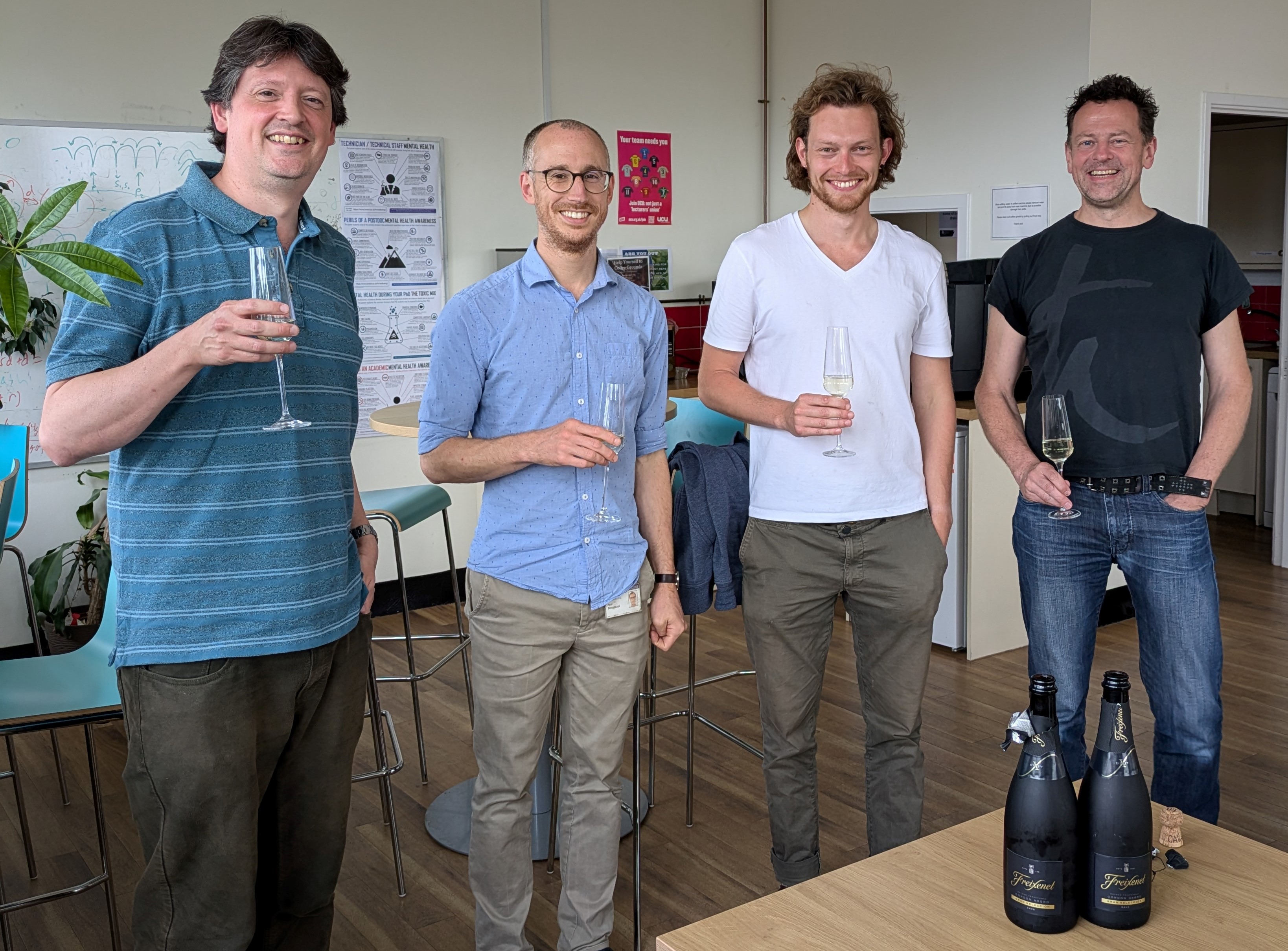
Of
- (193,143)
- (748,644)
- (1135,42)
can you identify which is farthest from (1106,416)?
(193,143)

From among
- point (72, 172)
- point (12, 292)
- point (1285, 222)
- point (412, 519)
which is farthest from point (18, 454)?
point (1285, 222)

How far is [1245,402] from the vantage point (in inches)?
95.9

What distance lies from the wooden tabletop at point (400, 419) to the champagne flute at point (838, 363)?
743 millimetres

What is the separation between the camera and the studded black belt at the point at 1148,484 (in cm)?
230

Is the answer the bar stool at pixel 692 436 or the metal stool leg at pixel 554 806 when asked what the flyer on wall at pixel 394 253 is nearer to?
the bar stool at pixel 692 436

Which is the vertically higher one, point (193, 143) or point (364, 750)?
point (193, 143)

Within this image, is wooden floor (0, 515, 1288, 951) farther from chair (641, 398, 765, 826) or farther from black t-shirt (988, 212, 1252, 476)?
black t-shirt (988, 212, 1252, 476)

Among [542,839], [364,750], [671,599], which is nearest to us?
[671,599]

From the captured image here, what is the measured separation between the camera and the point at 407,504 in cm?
337

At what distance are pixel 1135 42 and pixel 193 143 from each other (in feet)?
12.6

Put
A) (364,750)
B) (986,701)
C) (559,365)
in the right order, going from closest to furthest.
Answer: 1. (559,365)
2. (364,750)
3. (986,701)

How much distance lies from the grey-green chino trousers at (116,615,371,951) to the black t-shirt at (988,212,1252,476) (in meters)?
1.53

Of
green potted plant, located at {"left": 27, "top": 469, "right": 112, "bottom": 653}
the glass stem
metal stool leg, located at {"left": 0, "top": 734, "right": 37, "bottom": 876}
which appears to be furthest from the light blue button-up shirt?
green potted plant, located at {"left": 27, "top": 469, "right": 112, "bottom": 653}

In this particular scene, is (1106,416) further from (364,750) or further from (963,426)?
(364,750)
